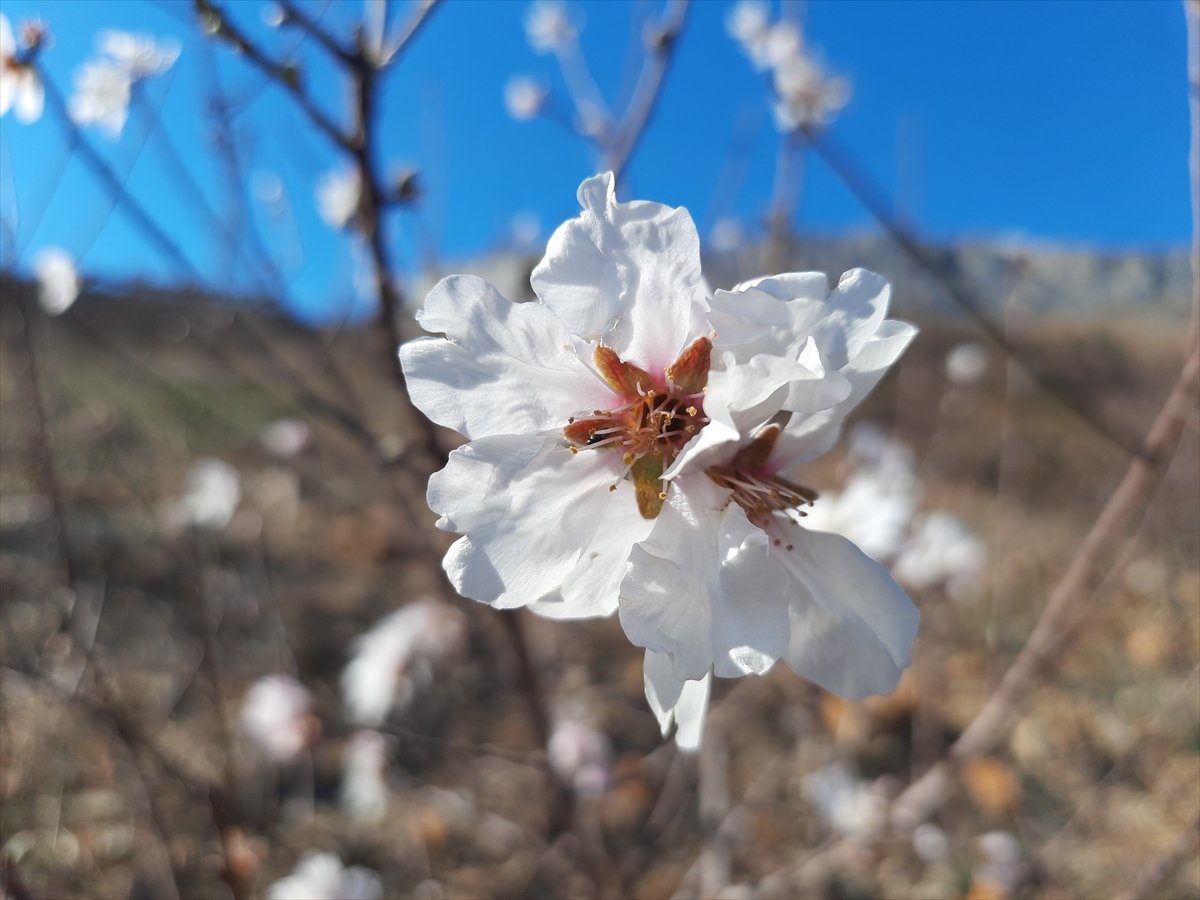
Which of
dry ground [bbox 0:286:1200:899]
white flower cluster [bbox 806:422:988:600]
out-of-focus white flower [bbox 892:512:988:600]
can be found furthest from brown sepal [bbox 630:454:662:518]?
out-of-focus white flower [bbox 892:512:988:600]

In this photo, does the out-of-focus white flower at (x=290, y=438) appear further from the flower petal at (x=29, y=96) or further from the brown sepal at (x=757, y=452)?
the brown sepal at (x=757, y=452)

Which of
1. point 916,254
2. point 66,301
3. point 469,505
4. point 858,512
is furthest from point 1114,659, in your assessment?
point 66,301

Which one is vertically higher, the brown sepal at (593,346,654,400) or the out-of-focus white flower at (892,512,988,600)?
the brown sepal at (593,346,654,400)

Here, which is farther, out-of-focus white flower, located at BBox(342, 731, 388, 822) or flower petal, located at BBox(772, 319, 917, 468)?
out-of-focus white flower, located at BBox(342, 731, 388, 822)

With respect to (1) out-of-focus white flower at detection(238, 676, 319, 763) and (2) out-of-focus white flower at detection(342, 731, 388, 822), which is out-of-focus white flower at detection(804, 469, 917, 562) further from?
(1) out-of-focus white flower at detection(238, 676, 319, 763)

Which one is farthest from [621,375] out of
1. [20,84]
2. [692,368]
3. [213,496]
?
[213,496]

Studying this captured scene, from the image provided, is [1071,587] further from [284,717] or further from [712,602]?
[284,717]

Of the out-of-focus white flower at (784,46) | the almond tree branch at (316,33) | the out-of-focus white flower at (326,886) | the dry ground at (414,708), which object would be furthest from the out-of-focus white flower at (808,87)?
the out-of-focus white flower at (326,886)
